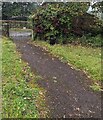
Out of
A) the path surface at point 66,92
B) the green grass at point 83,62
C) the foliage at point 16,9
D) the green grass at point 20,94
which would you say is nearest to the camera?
the green grass at point 20,94

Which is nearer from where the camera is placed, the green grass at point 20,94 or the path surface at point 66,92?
the green grass at point 20,94

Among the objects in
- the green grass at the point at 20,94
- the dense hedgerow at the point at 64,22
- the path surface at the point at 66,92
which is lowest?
the path surface at the point at 66,92

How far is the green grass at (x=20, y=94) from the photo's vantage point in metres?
3.96

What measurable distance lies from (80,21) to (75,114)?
892cm

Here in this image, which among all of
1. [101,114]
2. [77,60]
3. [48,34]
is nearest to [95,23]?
[48,34]

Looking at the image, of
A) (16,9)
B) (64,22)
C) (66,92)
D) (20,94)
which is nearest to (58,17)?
(64,22)

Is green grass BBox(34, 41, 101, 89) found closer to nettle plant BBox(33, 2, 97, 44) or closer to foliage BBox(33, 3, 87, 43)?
nettle plant BBox(33, 2, 97, 44)

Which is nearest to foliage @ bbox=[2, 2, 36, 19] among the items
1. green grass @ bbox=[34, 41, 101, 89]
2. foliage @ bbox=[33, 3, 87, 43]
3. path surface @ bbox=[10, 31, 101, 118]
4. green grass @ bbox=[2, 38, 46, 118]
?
foliage @ bbox=[33, 3, 87, 43]

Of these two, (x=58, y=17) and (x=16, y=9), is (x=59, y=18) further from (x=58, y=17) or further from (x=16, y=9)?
(x=16, y=9)

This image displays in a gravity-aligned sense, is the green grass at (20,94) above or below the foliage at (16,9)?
below

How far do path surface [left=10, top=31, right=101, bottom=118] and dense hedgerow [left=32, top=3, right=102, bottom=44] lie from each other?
4.73 meters

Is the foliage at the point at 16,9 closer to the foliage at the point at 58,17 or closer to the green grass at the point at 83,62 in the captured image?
the foliage at the point at 58,17

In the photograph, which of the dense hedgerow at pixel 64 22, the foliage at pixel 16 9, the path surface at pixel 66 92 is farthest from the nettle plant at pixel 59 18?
the foliage at pixel 16 9

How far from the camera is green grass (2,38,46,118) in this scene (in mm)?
3964
